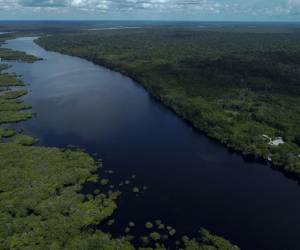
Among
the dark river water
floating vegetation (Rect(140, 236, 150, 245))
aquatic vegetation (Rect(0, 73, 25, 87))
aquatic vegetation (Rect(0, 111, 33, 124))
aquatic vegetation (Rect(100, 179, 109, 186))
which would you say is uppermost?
aquatic vegetation (Rect(0, 73, 25, 87))

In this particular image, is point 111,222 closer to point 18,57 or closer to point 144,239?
point 144,239

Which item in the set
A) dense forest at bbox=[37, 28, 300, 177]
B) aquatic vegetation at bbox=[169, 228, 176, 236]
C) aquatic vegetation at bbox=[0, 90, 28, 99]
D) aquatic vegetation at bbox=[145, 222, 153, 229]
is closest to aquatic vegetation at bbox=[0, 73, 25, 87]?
aquatic vegetation at bbox=[0, 90, 28, 99]

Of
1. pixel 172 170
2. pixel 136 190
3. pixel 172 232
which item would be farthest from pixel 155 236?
pixel 172 170

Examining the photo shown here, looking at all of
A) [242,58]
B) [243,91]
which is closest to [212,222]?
[243,91]

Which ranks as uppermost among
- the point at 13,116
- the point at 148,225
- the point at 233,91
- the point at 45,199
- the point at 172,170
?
the point at 13,116

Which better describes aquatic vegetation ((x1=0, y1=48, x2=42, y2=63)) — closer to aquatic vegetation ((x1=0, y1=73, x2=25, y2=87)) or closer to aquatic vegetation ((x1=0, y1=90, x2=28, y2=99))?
aquatic vegetation ((x1=0, y1=73, x2=25, y2=87))

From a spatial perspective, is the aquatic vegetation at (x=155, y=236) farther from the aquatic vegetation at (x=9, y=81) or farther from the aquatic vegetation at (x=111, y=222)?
the aquatic vegetation at (x=9, y=81)
